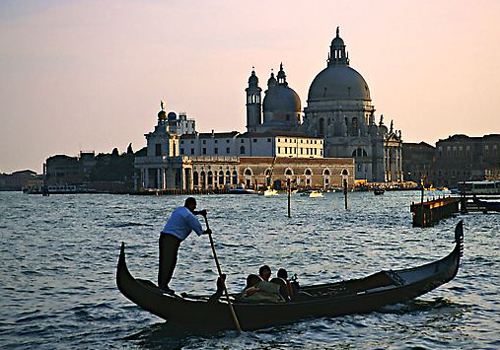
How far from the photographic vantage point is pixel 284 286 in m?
15.5

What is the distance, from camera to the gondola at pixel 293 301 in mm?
14297

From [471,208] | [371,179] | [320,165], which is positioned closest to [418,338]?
[471,208]

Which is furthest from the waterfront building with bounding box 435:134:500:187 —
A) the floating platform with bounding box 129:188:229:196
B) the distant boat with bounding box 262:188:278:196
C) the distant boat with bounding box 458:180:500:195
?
the distant boat with bounding box 458:180:500:195

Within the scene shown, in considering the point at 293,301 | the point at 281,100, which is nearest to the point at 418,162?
the point at 281,100

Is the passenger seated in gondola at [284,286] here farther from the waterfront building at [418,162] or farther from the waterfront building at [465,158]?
the waterfront building at [418,162]

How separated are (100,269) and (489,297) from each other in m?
10.2

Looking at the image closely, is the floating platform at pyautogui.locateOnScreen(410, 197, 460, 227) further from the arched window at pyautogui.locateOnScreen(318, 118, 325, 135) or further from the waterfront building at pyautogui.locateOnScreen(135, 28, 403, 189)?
the arched window at pyautogui.locateOnScreen(318, 118, 325, 135)

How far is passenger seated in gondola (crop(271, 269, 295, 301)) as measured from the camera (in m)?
15.4

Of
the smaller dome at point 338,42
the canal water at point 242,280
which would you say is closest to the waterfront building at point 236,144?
the smaller dome at point 338,42

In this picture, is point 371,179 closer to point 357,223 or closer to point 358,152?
point 358,152

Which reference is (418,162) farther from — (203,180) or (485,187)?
(485,187)

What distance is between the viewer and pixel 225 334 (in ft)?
48.2

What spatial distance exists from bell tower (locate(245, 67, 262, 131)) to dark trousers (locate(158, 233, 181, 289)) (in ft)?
402

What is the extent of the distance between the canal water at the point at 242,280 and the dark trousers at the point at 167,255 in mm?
882
